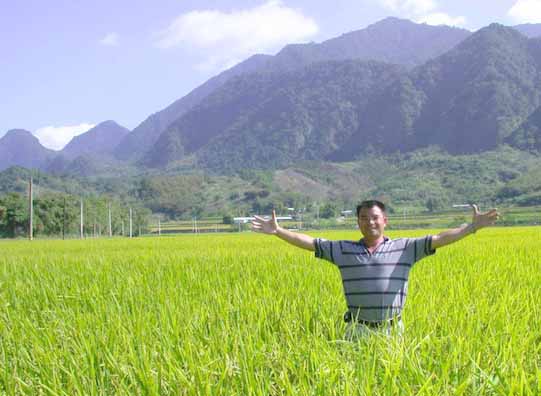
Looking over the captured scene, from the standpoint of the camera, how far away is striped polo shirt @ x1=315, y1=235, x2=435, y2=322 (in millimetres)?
3023

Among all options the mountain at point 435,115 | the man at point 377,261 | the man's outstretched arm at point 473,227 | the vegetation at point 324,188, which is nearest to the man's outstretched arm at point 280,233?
the man at point 377,261

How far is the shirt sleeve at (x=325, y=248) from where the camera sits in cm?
318

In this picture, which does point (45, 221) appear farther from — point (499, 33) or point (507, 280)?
point (499, 33)

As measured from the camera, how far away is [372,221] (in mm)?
2992

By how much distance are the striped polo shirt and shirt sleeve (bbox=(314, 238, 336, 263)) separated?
41 millimetres

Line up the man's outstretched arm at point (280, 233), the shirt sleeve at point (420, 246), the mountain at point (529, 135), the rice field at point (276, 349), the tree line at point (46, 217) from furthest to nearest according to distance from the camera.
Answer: the mountain at point (529, 135), the tree line at point (46, 217), the man's outstretched arm at point (280, 233), the shirt sleeve at point (420, 246), the rice field at point (276, 349)

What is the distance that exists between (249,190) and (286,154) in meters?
88.1

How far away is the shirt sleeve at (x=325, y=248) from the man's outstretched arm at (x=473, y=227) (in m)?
0.50

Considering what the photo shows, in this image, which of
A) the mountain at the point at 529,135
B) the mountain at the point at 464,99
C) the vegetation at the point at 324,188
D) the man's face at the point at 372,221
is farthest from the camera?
the mountain at the point at 464,99

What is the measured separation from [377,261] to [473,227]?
0.50 meters

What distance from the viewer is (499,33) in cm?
17450

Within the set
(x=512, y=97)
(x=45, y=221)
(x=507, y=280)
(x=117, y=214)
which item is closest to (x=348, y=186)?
(x=512, y=97)

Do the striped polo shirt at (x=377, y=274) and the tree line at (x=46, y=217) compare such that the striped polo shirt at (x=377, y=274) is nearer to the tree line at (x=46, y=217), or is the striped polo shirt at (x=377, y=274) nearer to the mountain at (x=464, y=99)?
the tree line at (x=46, y=217)

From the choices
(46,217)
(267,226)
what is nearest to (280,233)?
(267,226)
